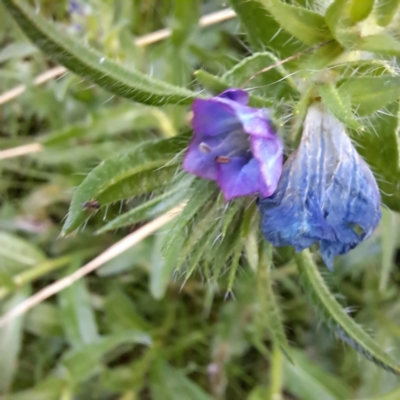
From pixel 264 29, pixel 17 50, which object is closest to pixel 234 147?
pixel 264 29

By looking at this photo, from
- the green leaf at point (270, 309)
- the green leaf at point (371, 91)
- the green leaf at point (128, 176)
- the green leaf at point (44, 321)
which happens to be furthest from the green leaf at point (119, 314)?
the green leaf at point (371, 91)

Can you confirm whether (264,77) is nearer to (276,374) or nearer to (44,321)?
(276,374)

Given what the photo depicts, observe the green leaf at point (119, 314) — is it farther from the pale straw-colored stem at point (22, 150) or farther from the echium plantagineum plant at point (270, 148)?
the echium plantagineum plant at point (270, 148)

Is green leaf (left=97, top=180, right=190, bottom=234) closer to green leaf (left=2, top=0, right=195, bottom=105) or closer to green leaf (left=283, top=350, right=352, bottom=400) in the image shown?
green leaf (left=2, top=0, right=195, bottom=105)

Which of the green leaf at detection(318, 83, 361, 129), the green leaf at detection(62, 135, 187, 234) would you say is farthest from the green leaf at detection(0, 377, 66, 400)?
the green leaf at detection(318, 83, 361, 129)

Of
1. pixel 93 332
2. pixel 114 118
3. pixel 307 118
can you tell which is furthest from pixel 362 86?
pixel 93 332

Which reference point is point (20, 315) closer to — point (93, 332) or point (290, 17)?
point (93, 332)
